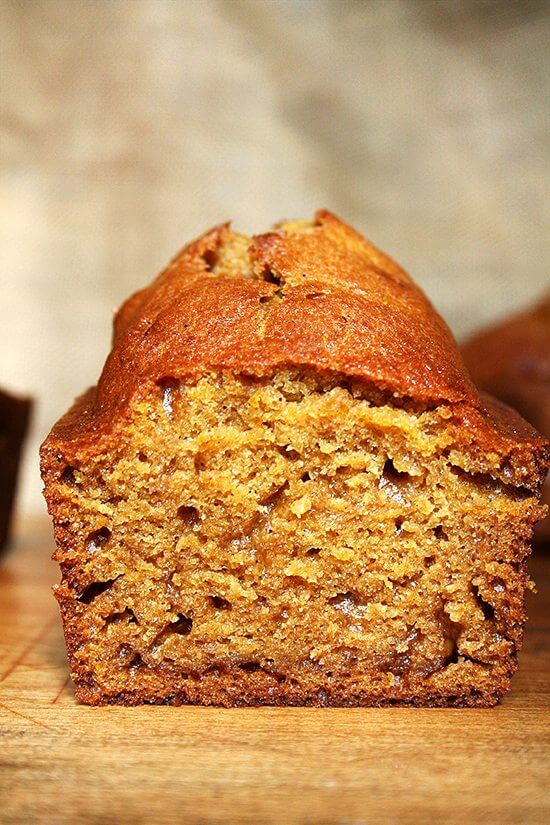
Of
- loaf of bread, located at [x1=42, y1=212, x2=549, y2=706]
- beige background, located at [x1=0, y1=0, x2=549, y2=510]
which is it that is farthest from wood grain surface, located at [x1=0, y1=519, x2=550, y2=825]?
beige background, located at [x1=0, y1=0, x2=549, y2=510]

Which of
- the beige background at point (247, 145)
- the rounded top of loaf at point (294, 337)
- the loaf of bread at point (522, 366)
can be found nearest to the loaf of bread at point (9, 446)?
the beige background at point (247, 145)

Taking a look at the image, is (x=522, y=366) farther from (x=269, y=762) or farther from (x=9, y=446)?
(x=269, y=762)

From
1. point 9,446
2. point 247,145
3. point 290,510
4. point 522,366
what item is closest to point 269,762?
point 290,510

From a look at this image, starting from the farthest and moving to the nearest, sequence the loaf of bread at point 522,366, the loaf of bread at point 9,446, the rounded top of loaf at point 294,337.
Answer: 1. the loaf of bread at point 522,366
2. the loaf of bread at point 9,446
3. the rounded top of loaf at point 294,337

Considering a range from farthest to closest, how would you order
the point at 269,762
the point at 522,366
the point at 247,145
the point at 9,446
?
the point at 247,145, the point at 522,366, the point at 9,446, the point at 269,762

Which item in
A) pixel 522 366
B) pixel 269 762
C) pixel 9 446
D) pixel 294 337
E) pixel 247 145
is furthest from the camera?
pixel 247 145

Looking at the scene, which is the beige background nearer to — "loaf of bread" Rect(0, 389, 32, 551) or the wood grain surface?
"loaf of bread" Rect(0, 389, 32, 551)

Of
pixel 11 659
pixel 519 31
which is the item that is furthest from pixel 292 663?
pixel 519 31

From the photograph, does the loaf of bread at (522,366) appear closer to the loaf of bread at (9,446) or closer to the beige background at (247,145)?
the beige background at (247,145)
